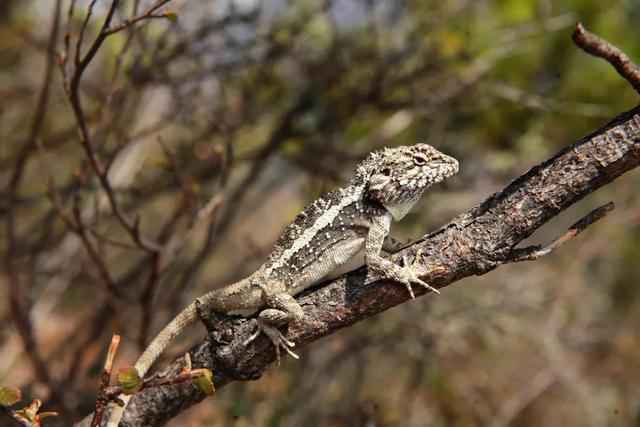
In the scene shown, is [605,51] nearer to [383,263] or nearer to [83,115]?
[383,263]

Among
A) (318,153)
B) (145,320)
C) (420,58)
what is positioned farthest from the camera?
(420,58)

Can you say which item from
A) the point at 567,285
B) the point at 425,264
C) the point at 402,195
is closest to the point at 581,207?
the point at 567,285

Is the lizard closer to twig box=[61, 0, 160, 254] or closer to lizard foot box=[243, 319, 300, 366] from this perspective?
lizard foot box=[243, 319, 300, 366]

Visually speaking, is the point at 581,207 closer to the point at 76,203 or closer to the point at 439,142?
the point at 439,142

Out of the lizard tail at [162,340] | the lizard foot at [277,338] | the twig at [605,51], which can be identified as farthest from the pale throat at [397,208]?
the twig at [605,51]

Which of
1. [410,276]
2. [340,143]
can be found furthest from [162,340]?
[340,143]

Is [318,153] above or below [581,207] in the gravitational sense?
above

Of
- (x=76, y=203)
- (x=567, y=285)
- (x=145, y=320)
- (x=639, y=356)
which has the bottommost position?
(x=639, y=356)
